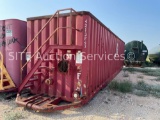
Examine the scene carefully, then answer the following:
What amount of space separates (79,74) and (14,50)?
268cm

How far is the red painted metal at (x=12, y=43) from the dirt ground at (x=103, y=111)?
3.87ft

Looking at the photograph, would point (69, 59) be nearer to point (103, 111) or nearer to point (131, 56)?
point (103, 111)

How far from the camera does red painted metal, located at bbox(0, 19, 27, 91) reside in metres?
5.16

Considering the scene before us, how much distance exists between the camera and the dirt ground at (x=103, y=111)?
3.62m

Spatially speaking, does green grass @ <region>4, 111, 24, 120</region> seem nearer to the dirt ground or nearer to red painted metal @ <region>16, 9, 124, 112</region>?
the dirt ground

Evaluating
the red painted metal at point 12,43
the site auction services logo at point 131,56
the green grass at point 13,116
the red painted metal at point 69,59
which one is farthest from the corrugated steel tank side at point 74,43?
the site auction services logo at point 131,56

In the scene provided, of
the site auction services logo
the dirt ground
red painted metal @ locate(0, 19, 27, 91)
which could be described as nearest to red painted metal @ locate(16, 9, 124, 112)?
the dirt ground

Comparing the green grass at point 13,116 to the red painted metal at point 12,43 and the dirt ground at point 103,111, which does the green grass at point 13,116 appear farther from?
the red painted metal at point 12,43

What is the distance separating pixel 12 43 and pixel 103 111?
3.86 meters

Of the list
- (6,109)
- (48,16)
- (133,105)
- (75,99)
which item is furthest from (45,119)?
(48,16)

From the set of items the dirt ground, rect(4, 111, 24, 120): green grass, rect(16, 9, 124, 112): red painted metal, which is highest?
rect(16, 9, 124, 112): red painted metal

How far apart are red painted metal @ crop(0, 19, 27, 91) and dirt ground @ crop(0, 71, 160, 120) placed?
1179 mm

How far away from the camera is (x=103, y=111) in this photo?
398 centimetres

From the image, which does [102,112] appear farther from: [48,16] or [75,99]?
[48,16]
